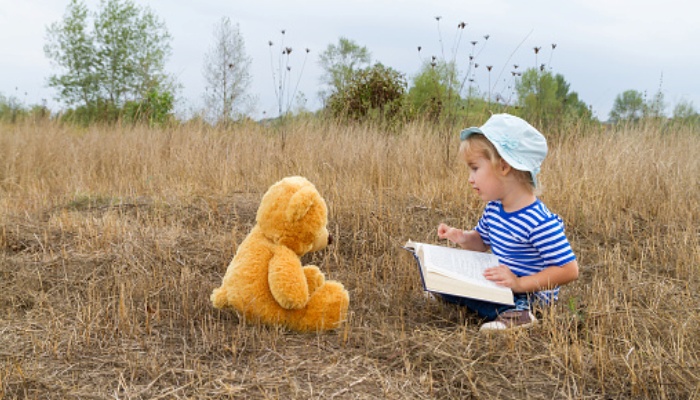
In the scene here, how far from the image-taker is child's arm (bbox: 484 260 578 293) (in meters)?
3.20

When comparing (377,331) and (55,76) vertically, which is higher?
(55,76)

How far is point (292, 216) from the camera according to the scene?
3080 mm

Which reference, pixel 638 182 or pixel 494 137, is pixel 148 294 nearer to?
pixel 494 137

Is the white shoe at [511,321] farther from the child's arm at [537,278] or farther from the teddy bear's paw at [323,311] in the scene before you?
the teddy bear's paw at [323,311]

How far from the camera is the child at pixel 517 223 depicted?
10.6 feet

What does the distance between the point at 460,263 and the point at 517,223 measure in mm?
363

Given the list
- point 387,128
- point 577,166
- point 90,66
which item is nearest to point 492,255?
point 577,166

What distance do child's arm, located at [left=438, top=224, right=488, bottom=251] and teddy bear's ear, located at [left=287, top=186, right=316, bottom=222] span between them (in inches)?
35.7

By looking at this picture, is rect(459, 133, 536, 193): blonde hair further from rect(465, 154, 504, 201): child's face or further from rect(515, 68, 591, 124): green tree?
rect(515, 68, 591, 124): green tree

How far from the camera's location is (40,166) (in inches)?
301

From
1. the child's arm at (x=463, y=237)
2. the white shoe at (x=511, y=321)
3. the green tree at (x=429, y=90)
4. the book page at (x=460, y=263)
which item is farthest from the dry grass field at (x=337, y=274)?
the green tree at (x=429, y=90)

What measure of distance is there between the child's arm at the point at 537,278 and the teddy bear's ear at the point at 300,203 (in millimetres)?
989

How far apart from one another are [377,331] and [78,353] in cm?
143

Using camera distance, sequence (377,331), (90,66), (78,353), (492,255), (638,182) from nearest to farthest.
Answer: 1. (78,353)
2. (377,331)
3. (492,255)
4. (638,182)
5. (90,66)
